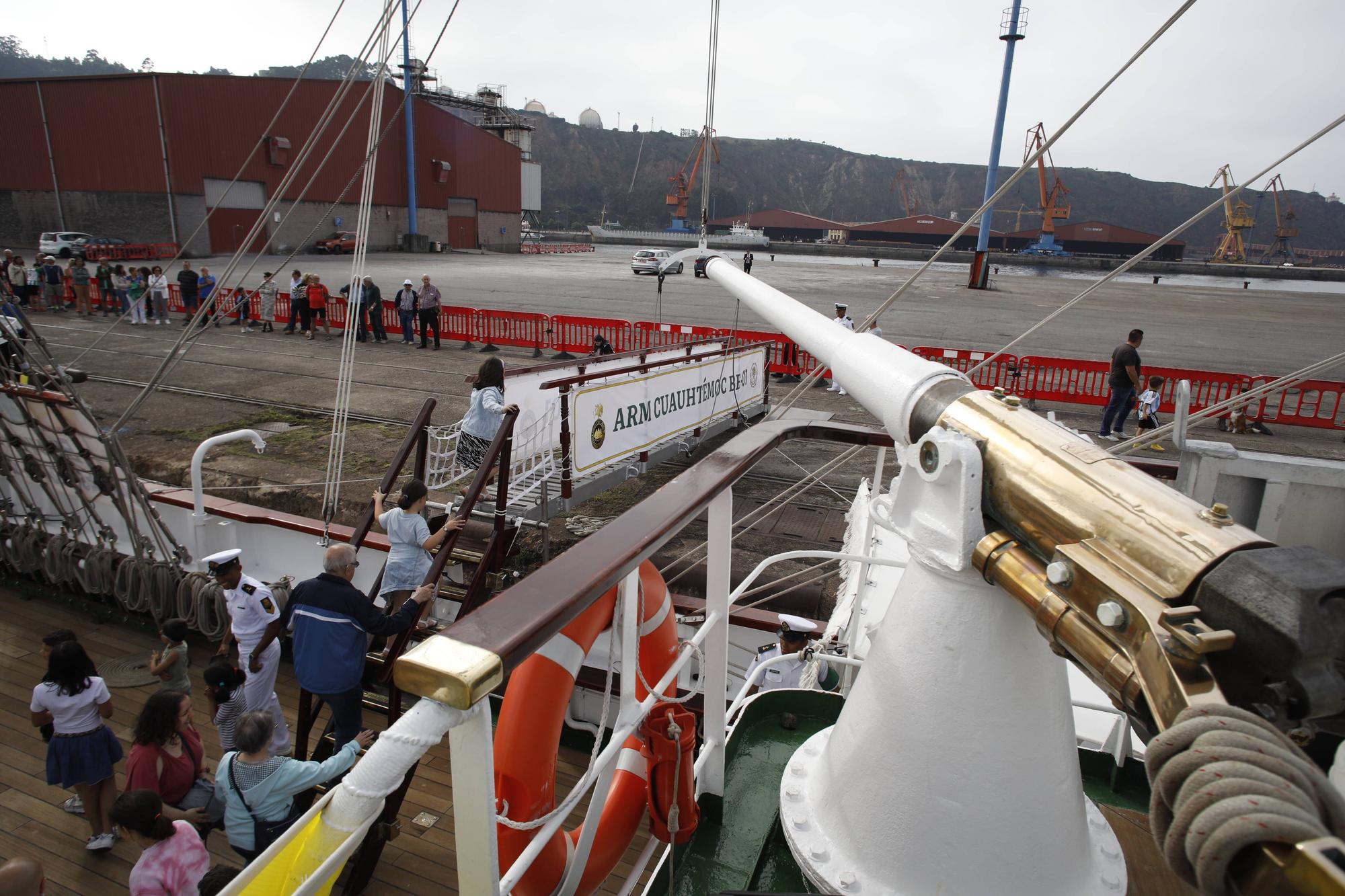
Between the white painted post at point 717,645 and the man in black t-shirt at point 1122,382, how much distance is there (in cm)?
1090

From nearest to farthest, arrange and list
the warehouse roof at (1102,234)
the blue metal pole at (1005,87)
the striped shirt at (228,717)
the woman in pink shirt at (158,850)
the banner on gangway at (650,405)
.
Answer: the woman in pink shirt at (158,850), the striped shirt at (228,717), the banner on gangway at (650,405), the blue metal pole at (1005,87), the warehouse roof at (1102,234)

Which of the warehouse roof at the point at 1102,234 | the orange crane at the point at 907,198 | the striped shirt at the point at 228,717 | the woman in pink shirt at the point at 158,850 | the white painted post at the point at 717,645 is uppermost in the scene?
the orange crane at the point at 907,198

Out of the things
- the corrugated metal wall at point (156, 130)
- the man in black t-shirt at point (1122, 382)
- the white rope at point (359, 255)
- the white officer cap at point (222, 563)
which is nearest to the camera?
the white officer cap at point (222, 563)

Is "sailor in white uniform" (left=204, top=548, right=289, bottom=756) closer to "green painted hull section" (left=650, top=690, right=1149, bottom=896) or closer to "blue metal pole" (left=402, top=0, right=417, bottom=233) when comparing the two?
"green painted hull section" (left=650, top=690, right=1149, bottom=896)

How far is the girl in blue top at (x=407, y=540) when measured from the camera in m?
4.67

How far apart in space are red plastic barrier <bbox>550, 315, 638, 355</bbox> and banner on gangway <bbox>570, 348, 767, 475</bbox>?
21.1ft

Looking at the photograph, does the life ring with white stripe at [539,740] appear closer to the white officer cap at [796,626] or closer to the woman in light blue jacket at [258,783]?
the woman in light blue jacket at [258,783]

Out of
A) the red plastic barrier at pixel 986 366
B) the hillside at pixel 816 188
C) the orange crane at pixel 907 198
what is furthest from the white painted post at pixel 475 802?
the orange crane at pixel 907 198

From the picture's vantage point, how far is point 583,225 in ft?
358

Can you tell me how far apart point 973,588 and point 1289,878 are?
2.90ft

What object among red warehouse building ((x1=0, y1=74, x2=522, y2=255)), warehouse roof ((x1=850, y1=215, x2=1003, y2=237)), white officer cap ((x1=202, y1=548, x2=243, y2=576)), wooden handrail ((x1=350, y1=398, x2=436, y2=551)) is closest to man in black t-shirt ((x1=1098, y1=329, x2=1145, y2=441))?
wooden handrail ((x1=350, y1=398, x2=436, y2=551))

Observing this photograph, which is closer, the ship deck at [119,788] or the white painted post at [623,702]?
the white painted post at [623,702]

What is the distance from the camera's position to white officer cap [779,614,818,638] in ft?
16.8

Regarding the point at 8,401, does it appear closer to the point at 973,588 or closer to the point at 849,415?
the point at 973,588
